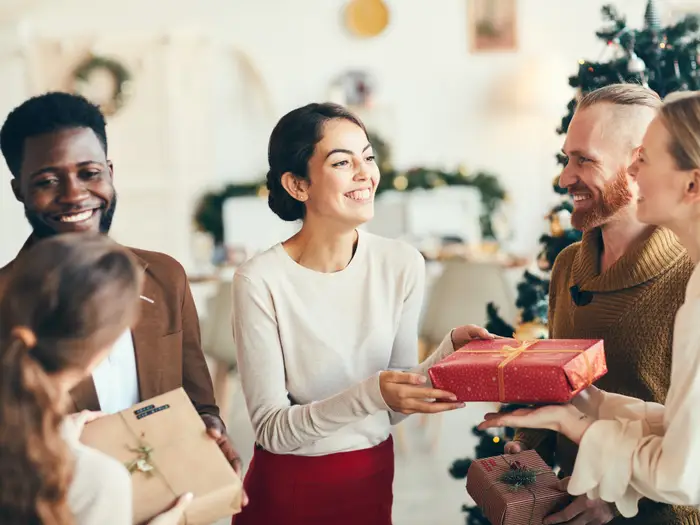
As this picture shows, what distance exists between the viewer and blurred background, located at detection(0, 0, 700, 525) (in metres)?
6.93

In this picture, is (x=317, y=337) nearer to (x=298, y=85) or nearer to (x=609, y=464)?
(x=609, y=464)

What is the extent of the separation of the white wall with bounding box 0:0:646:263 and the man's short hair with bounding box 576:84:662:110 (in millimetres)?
5512

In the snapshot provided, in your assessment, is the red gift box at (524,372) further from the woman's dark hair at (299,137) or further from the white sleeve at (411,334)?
the woman's dark hair at (299,137)

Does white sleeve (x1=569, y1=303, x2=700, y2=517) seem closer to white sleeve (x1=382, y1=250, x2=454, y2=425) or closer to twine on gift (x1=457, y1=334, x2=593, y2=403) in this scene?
twine on gift (x1=457, y1=334, x2=593, y2=403)

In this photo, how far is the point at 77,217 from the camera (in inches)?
58.5

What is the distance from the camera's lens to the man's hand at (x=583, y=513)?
1.53 meters

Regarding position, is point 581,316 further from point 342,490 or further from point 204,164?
point 204,164

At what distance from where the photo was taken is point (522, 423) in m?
1.39

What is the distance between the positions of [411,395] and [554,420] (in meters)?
0.27

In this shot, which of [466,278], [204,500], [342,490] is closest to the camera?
[204,500]

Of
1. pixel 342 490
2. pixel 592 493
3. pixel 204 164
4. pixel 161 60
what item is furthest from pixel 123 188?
pixel 592 493

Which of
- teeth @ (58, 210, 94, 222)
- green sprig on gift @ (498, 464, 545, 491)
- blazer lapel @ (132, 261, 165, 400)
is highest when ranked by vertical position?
teeth @ (58, 210, 94, 222)

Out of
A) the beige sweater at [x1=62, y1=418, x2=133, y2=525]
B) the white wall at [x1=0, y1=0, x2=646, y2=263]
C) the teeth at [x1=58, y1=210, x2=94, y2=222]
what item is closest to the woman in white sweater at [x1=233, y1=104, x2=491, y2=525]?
the teeth at [x1=58, y1=210, x2=94, y2=222]

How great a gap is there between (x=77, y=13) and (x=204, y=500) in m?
6.85
